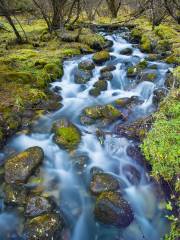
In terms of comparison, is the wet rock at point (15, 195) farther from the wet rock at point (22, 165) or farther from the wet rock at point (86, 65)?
the wet rock at point (86, 65)

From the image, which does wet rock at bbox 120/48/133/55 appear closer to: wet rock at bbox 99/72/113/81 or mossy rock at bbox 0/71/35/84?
wet rock at bbox 99/72/113/81

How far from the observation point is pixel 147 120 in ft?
21.9

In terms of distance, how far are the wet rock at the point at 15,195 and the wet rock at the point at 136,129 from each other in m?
2.47

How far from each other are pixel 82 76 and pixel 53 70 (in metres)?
0.92

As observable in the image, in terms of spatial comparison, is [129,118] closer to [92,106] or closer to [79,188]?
[92,106]

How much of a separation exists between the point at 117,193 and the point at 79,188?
89cm

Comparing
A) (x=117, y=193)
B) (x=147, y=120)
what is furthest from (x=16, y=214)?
(x=147, y=120)

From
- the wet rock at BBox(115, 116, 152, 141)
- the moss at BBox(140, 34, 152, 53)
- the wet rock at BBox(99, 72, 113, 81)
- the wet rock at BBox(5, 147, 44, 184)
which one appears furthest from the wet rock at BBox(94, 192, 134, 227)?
the moss at BBox(140, 34, 152, 53)

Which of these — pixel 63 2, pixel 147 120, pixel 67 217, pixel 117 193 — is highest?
pixel 63 2

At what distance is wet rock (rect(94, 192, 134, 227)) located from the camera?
16.4 feet

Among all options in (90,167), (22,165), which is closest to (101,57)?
(90,167)

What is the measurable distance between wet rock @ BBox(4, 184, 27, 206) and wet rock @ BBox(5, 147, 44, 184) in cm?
18

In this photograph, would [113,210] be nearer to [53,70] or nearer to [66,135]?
[66,135]

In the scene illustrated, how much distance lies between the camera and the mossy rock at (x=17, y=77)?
30.4 ft
